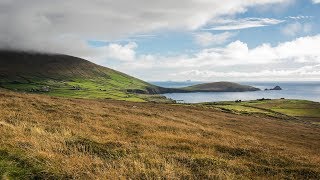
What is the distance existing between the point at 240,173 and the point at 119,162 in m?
5.08

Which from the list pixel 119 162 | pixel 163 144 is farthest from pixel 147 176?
pixel 163 144

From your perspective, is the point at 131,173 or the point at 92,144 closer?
the point at 131,173

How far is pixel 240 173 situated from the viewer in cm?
1430

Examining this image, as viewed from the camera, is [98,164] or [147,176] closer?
[147,176]

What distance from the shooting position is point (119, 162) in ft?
45.3

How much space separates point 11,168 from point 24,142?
393 centimetres

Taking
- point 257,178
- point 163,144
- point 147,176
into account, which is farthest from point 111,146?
point 257,178

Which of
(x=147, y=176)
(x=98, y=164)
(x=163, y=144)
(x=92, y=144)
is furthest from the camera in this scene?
(x=163, y=144)

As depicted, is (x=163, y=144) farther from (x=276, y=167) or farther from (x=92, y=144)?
(x=276, y=167)

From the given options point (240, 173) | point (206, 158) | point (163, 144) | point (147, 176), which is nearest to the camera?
point (147, 176)

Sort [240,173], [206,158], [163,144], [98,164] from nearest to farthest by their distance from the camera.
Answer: [98,164] < [240,173] < [206,158] < [163,144]

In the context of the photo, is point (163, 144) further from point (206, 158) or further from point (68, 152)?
point (68, 152)

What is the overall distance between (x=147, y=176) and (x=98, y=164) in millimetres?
2266

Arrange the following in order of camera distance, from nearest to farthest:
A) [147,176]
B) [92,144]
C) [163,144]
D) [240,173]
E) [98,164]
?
[147,176]
[98,164]
[240,173]
[92,144]
[163,144]
